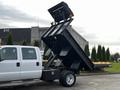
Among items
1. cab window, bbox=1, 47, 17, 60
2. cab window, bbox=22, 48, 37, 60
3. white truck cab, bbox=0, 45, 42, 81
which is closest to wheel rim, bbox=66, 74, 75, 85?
white truck cab, bbox=0, 45, 42, 81

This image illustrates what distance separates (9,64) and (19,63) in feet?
1.69

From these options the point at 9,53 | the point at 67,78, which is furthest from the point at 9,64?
the point at 67,78

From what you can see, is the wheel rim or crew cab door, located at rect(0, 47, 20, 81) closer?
crew cab door, located at rect(0, 47, 20, 81)

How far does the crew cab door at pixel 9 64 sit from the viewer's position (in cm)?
1278

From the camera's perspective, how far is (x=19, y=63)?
13.3m

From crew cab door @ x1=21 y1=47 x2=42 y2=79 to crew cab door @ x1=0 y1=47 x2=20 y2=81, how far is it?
11.5 inches

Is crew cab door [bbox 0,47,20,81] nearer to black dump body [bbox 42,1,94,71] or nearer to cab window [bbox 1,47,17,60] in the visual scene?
cab window [bbox 1,47,17,60]

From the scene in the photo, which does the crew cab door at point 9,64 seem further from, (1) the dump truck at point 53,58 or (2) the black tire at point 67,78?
(2) the black tire at point 67,78

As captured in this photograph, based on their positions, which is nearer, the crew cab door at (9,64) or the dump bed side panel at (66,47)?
the crew cab door at (9,64)

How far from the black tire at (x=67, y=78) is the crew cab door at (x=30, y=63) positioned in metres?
1.46

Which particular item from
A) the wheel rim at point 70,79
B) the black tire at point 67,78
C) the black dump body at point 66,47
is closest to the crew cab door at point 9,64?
the black tire at point 67,78

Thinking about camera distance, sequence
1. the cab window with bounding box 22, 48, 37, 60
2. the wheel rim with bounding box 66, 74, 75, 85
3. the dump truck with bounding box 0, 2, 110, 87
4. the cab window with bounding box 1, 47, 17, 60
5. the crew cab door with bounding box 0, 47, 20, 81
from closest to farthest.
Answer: the crew cab door with bounding box 0, 47, 20, 81 < the cab window with bounding box 1, 47, 17, 60 < the dump truck with bounding box 0, 2, 110, 87 < the cab window with bounding box 22, 48, 37, 60 < the wheel rim with bounding box 66, 74, 75, 85

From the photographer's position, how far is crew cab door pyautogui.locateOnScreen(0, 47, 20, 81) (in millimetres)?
12781

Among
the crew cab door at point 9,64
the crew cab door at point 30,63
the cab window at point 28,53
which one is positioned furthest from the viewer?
the cab window at point 28,53
